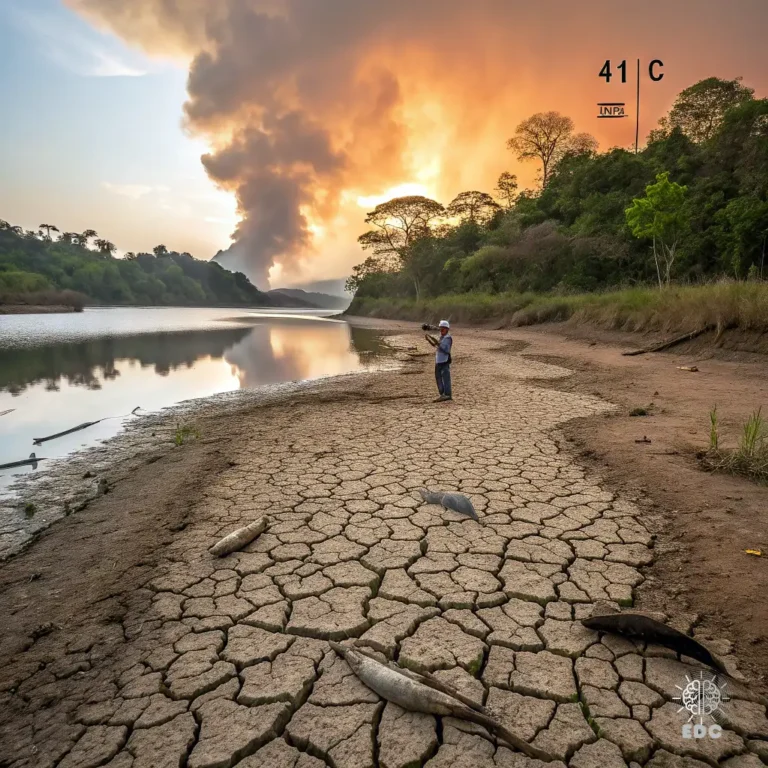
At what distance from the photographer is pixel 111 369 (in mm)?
14570

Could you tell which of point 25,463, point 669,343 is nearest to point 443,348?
point 25,463

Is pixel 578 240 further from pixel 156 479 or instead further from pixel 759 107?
pixel 156 479

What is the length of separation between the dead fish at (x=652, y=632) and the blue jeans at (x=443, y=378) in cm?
573

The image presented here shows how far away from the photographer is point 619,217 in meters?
24.5

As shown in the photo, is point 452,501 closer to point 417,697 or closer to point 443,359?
point 417,697

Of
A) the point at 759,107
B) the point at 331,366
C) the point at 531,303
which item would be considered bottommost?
the point at 331,366

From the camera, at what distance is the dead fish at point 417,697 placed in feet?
5.23

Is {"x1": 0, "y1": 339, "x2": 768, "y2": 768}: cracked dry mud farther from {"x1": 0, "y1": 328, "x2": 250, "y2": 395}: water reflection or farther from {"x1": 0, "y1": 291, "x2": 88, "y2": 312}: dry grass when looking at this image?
{"x1": 0, "y1": 291, "x2": 88, "y2": 312}: dry grass

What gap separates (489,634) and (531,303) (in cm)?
2356

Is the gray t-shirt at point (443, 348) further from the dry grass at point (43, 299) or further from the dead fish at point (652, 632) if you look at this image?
the dry grass at point (43, 299)

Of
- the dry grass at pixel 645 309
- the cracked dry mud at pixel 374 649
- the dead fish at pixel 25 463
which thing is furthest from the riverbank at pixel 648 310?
the dead fish at pixel 25 463

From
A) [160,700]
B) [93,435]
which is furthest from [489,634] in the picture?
[93,435]

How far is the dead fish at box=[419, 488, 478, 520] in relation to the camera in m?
3.46
